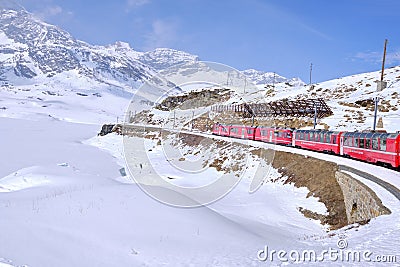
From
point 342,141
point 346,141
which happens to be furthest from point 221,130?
point 346,141

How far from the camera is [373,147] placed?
67.3 feet

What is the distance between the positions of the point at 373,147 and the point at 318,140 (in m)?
9.08

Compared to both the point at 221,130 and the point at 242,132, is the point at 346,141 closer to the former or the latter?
the point at 242,132

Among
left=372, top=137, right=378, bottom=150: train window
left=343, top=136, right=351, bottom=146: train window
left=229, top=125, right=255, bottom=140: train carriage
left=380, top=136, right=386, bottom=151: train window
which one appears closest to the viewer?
left=380, top=136, right=386, bottom=151: train window

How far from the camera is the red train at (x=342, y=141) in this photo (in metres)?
18.5

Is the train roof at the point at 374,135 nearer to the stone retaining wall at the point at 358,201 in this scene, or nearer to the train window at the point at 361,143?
the train window at the point at 361,143

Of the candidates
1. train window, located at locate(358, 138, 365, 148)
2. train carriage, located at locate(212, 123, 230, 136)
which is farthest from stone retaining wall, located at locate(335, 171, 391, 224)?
train carriage, located at locate(212, 123, 230, 136)

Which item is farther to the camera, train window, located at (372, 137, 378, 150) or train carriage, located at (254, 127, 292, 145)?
train carriage, located at (254, 127, 292, 145)

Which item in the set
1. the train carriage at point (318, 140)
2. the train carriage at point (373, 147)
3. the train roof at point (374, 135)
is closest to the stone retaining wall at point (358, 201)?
the train carriage at point (373, 147)

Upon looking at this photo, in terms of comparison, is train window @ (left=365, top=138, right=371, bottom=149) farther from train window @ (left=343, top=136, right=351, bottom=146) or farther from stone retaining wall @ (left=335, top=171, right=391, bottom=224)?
stone retaining wall @ (left=335, top=171, right=391, bottom=224)

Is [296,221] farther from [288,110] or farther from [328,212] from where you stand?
[288,110]

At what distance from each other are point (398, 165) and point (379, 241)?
11.6 m

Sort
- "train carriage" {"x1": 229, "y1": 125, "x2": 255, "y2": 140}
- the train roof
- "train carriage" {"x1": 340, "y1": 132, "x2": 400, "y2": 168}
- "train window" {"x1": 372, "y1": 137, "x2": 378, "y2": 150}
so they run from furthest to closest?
"train carriage" {"x1": 229, "y1": 125, "x2": 255, "y2": 140}, "train window" {"x1": 372, "y1": 137, "x2": 378, "y2": 150}, the train roof, "train carriage" {"x1": 340, "y1": 132, "x2": 400, "y2": 168}

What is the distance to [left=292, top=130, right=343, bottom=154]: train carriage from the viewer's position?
1049 inches
